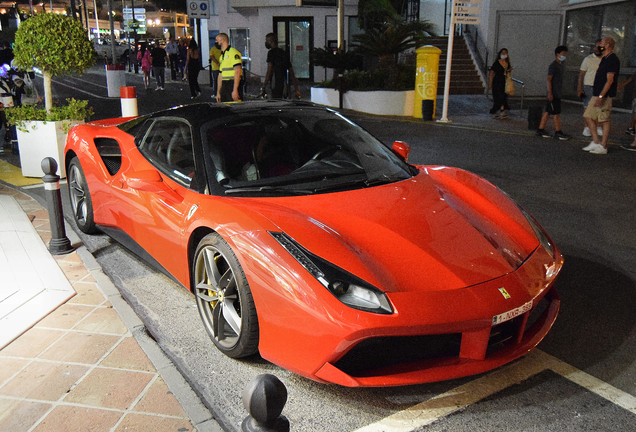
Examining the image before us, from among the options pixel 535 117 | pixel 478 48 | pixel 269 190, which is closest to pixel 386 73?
pixel 535 117

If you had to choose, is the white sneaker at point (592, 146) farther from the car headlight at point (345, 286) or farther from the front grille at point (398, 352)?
the car headlight at point (345, 286)

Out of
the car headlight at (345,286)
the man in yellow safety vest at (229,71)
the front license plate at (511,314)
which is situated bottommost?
the front license plate at (511,314)

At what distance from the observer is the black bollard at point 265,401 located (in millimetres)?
1735

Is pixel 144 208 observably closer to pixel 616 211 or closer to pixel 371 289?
pixel 371 289

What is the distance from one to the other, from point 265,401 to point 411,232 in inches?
58.5

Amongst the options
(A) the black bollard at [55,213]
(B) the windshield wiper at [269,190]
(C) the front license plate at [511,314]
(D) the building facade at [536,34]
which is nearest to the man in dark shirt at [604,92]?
(B) the windshield wiper at [269,190]

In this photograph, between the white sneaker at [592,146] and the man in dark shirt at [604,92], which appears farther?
the white sneaker at [592,146]

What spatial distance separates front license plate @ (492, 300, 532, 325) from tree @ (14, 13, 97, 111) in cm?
741

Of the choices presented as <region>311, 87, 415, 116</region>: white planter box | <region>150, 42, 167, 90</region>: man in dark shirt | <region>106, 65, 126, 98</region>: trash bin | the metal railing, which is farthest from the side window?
<region>150, 42, 167, 90</region>: man in dark shirt

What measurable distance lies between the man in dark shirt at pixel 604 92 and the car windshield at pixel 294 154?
22.0ft

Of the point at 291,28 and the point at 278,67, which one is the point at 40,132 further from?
the point at 291,28

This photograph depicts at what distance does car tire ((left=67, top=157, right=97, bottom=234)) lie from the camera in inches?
197

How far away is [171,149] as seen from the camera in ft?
13.1

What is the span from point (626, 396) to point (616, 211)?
3.82 meters
